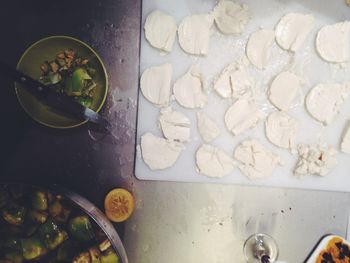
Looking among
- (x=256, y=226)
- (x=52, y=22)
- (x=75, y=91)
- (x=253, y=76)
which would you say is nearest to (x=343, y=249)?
(x=256, y=226)

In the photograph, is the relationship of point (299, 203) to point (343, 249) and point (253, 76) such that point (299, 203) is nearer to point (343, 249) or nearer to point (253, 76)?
point (343, 249)

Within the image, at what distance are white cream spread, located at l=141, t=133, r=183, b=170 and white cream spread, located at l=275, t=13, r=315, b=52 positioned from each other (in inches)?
27.5

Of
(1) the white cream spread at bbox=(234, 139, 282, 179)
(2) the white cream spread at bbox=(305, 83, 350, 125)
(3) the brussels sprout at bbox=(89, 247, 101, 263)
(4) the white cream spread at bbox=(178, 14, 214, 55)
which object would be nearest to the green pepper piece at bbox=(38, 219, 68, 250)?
(3) the brussels sprout at bbox=(89, 247, 101, 263)

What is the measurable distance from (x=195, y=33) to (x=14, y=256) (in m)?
1.23

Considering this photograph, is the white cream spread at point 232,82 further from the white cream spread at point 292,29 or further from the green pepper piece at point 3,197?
the green pepper piece at point 3,197

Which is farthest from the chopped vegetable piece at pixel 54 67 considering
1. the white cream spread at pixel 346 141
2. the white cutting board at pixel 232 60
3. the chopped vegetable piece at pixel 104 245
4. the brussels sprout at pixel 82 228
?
the white cream spread at pixel 346 141

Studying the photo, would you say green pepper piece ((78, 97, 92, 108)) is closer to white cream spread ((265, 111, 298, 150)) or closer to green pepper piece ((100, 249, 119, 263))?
green pepper piece ((100, 249, 119, 263))

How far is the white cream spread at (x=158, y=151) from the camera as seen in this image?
1.91 meters

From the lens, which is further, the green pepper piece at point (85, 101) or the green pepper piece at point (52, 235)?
the green pepper piece at point (85, 101)

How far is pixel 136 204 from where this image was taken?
1981mm

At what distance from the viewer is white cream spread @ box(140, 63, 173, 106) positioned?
1.92 m

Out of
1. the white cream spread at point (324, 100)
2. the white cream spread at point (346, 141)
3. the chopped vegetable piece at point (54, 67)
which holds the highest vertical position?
the chopped vegetable piece at point (54, 67)

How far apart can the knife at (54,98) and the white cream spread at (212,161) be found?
0.49 meters

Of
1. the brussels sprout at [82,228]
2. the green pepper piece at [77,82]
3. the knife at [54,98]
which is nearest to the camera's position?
the brussels sprout at [82,228]
